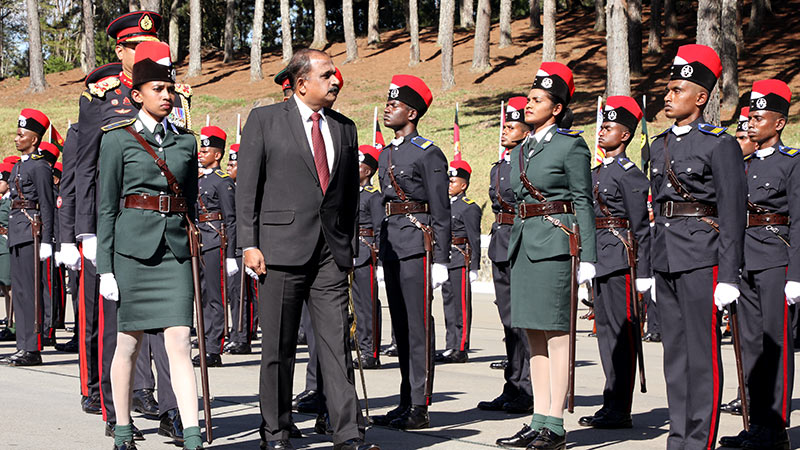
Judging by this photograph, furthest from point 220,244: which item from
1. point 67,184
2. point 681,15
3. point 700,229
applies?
point 681,15

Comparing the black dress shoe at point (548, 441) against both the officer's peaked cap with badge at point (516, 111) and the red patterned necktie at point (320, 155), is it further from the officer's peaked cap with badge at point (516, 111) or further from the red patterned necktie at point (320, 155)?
the officer's peaked cap with badge at point (516, 111)

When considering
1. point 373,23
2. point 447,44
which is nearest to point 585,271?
point 447,44

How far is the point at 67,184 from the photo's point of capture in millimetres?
8094

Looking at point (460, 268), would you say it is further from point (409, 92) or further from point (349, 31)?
point (349, 31)

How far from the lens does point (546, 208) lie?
6.83m

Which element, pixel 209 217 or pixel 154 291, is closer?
pixel 154 291

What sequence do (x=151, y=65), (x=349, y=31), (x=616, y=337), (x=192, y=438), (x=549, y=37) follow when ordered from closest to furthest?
(x=192, y=438)
(x=151, y=65)
(x=616, y=337)
(x=549, y=37)
(x=349, y=31)

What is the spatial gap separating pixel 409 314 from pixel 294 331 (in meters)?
1.65

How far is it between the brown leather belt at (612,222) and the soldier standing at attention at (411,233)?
1.45 metres

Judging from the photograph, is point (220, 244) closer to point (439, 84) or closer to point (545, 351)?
point (545, 351)

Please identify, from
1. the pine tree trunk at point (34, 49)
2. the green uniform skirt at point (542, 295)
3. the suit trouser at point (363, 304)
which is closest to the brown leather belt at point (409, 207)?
the green uniform skirt at point (542, 295)

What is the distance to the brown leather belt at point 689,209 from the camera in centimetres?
645

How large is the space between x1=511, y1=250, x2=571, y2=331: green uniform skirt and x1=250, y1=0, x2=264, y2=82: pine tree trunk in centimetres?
4160

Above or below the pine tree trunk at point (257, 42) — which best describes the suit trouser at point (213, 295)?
below
